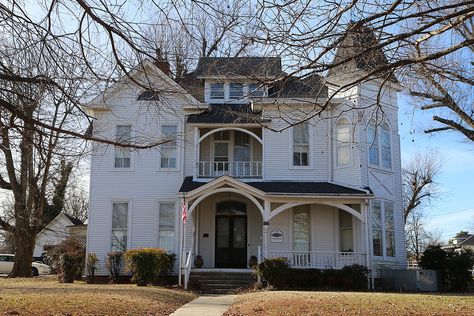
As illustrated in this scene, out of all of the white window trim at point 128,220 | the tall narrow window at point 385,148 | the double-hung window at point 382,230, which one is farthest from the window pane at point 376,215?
the white window trim at point 128,220

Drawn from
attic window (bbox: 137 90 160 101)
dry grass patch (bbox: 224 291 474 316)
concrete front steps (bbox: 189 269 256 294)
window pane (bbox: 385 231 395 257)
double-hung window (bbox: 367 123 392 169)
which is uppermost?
double-hung window (bbox: 367 123 392 169)

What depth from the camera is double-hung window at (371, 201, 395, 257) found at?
69.5ft

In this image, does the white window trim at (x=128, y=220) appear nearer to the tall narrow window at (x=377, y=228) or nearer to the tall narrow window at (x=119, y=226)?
the tall narrow window at (x=119, y=226)

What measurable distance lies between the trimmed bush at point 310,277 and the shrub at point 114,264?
19.8 ft

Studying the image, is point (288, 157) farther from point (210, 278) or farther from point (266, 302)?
point (266, 302)

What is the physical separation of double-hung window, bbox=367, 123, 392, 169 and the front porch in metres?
2.24

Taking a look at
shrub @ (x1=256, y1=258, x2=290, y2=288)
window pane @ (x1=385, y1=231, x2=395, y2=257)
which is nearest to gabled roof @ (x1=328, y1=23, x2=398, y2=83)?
shrub @ (x1=256, y1=258, x2=290, y2=288)

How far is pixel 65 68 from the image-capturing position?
8211 mm

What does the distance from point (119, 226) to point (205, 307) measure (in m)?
9.90

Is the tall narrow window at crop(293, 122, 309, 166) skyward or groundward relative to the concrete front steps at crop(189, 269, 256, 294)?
skyward

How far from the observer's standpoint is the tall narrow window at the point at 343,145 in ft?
71.1

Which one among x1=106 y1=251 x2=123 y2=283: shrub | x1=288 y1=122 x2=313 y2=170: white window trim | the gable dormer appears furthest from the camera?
x1=288 y1=122 x2=313 y2=170: white window trim

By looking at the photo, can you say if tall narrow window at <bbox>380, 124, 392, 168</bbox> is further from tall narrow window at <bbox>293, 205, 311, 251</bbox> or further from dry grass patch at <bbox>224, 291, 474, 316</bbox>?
dry grass patch at <bbox>224, 291, 474, 316</bbox>

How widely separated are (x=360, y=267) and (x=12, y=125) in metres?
14.2
